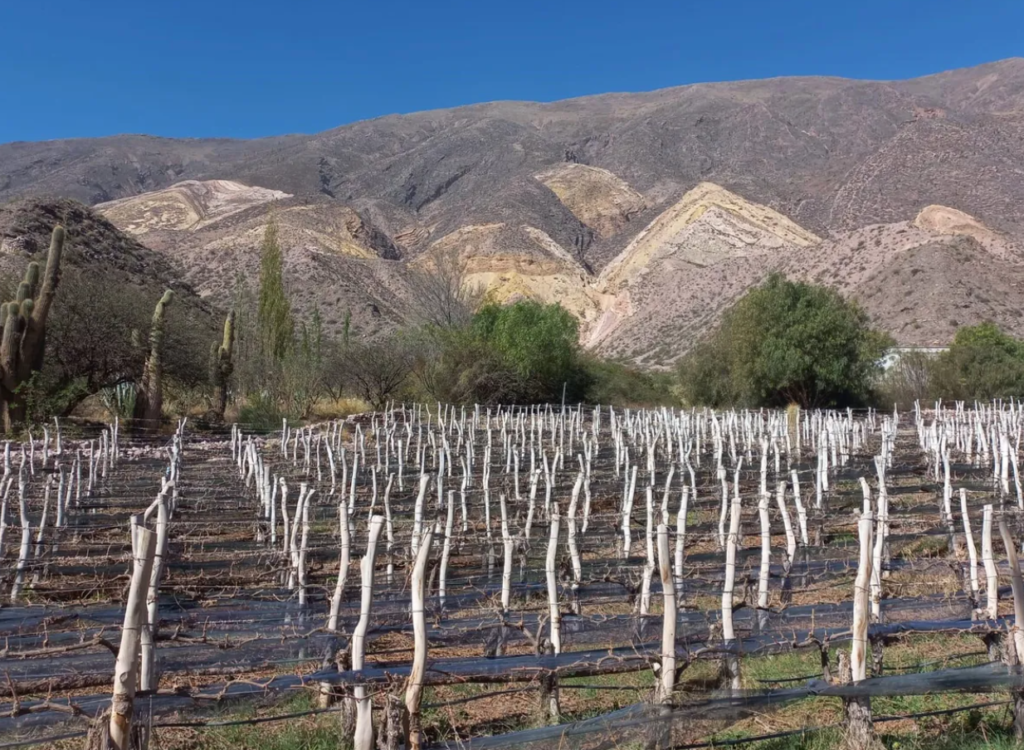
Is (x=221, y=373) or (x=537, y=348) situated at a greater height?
(x=537, y=348)

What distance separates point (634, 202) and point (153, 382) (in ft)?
222

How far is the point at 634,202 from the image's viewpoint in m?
80.7

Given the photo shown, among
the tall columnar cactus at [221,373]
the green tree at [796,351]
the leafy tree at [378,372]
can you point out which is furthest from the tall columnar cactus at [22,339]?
the green tree at [796,351]

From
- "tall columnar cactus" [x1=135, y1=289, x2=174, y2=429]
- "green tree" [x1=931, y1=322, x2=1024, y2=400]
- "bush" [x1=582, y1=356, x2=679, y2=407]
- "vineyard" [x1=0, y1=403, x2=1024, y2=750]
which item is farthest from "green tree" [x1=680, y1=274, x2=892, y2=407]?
"tall columnar cactus" [x1=135, y1=289, x2=174, y2=429]

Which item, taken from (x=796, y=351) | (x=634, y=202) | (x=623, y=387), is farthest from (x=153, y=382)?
(x=634, y=202)

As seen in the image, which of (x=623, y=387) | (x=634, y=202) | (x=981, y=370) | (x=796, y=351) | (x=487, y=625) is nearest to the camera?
(x=487, y=625)

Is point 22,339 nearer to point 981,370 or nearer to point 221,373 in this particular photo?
point 221,373

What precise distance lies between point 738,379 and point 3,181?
109 m

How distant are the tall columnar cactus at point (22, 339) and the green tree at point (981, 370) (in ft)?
89.8

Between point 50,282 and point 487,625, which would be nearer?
point 487,625

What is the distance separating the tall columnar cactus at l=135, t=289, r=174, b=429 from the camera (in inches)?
693

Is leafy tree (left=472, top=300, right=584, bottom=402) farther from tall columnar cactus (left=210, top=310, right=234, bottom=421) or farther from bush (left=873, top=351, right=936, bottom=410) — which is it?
bush (left=873, top=351, right=936, bottom=410)

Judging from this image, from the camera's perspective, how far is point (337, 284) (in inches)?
1815

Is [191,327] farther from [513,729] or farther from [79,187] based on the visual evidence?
[79,187]
